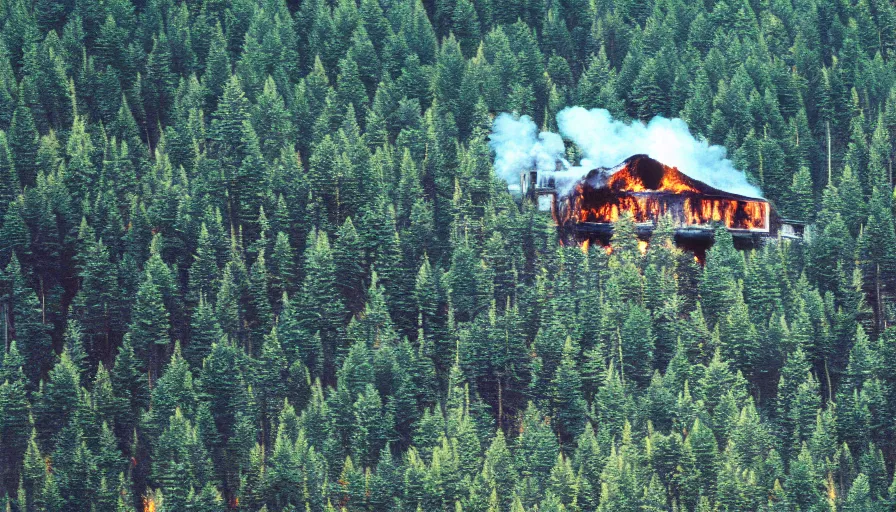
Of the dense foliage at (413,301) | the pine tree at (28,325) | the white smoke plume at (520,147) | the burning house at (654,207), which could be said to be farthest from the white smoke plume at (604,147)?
the pine tree at (28,325)

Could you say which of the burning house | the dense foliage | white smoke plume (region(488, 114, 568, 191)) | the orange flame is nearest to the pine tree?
the dense foliage

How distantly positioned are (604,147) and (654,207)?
41.4ft

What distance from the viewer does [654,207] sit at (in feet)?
442

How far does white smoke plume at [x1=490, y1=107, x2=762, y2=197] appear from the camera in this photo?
142 meters

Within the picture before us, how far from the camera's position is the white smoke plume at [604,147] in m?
142

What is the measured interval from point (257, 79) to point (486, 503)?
60961 mm

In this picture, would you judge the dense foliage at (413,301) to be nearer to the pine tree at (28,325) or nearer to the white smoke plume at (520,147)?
the pine tree at (28,325)

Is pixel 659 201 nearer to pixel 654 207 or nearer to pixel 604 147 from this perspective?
pixel 654 207

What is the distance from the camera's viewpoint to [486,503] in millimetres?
115375

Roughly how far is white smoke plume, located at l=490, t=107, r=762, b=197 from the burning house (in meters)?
2.71

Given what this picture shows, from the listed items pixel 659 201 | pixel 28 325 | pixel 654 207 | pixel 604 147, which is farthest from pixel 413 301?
pixel 28 325

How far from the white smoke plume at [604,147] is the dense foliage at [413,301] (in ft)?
7.31

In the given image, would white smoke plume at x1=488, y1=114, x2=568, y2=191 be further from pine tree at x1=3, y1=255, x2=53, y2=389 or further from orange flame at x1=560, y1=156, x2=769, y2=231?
pine tree at x1=3, y1=255, x2=53, y2=389

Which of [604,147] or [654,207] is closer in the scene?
[654,207]
